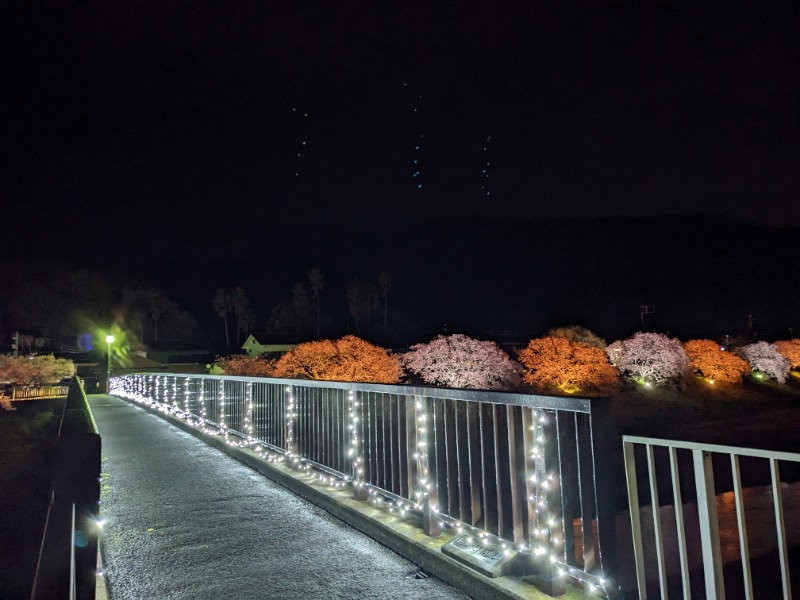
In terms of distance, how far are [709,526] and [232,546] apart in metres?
3.75

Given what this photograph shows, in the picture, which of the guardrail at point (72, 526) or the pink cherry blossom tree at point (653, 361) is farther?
the pink cherry blossom tree at point (653, 361)

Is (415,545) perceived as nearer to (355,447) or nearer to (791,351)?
(355,447)

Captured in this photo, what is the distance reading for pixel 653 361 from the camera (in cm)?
4650

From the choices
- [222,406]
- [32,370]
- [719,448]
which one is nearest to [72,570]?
[719,448]

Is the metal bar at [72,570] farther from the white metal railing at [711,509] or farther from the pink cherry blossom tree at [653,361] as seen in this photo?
the pink cherry blossom tree at [653,361]

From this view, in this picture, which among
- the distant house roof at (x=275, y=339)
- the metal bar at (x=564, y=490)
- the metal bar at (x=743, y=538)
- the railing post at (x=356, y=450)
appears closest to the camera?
the metal bar at (x=743, y=538)

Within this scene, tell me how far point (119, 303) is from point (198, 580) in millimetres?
93638

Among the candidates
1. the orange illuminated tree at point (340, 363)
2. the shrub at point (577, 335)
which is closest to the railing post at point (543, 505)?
the orange illuminated tree at point (340, 363)

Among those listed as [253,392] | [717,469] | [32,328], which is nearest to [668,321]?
[717,469]

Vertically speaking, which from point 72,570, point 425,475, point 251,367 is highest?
point 251,367

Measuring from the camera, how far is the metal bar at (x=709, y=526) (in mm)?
2811

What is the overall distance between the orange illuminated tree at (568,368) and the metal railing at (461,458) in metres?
37.4

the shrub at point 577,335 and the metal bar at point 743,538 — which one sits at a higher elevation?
the shrub at point 577,335

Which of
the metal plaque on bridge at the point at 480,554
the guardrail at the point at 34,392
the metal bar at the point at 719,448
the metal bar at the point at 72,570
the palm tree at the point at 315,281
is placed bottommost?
the metal plaque on bridge at the point at 480,554
